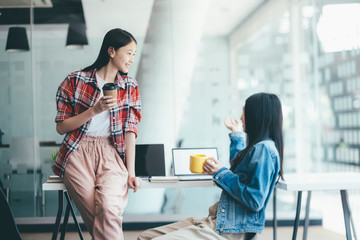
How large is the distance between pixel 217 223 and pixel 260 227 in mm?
186

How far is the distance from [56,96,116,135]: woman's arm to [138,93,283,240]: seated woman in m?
0.55

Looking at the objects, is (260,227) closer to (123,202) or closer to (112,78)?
(123,202)

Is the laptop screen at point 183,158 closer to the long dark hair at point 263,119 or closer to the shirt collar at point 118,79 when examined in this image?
the shirt collar at point 118,79

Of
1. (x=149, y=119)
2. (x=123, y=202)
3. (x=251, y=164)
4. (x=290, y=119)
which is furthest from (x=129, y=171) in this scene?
(x=290, y=119)

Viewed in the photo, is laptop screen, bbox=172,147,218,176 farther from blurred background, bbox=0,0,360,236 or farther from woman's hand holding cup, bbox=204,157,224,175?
blurred background, bbox=0,0,360,236

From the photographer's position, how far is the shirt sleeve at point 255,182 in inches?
62.3

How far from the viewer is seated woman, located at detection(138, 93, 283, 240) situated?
158 centimetres

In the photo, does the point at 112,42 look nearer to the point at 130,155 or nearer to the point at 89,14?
the point at 130,155

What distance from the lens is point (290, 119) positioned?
415 centimetres

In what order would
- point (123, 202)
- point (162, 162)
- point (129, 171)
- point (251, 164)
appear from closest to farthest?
point (251, 164)
point (123, 202)
point (129, 171)
point (162, 162)

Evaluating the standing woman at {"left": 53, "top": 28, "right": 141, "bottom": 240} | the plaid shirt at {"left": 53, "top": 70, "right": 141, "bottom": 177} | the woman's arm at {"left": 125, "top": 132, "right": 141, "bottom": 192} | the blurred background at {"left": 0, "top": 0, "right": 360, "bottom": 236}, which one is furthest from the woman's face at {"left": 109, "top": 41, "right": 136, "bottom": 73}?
the blurred background at {"left": 0, "top": 0, "right": 360, "bottom": 236}

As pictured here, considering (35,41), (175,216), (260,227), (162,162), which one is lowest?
(175,216)

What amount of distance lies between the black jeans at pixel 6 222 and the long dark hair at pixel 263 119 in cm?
104

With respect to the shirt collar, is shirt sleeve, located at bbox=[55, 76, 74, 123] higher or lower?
lower
